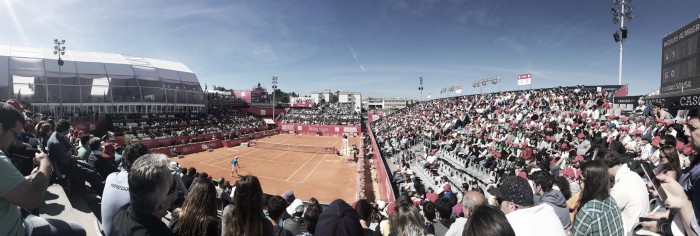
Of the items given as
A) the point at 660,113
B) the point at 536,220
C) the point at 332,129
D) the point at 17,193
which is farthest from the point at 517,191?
the point at 332,129

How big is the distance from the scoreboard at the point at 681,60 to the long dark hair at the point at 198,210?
1757 centimetres

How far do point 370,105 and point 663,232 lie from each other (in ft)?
515

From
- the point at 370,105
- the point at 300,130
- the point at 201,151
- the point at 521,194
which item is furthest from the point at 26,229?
the point at 370,105

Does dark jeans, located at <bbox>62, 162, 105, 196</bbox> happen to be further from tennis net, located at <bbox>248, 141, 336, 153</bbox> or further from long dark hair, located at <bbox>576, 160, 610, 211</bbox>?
tennis net, located at <bbox>248, 141, 336, 153</bbox>

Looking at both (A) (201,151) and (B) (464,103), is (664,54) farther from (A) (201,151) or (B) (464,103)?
(A) (201,151)

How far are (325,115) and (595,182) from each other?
68.0 meters

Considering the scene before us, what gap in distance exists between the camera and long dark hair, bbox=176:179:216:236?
9.65 feet

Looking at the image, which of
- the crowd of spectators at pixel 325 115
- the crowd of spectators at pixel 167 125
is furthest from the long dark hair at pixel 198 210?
the crowd of spectators at pixel 325 115

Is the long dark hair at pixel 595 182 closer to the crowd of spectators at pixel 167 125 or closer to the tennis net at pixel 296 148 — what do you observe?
the tennis net at pixel 296 148

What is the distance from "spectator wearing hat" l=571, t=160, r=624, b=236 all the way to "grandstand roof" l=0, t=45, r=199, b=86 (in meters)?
Result: 56.3

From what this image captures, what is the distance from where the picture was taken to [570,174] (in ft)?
26.2

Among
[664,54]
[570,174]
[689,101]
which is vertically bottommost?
[570,174]

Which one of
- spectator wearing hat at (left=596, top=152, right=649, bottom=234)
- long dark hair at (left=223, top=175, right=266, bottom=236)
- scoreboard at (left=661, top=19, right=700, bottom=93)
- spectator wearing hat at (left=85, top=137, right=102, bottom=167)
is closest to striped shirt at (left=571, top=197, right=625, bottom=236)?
spectator wearing hat at (left=596, top=152, right=649, bottom=234)

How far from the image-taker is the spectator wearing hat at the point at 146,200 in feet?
7.34
